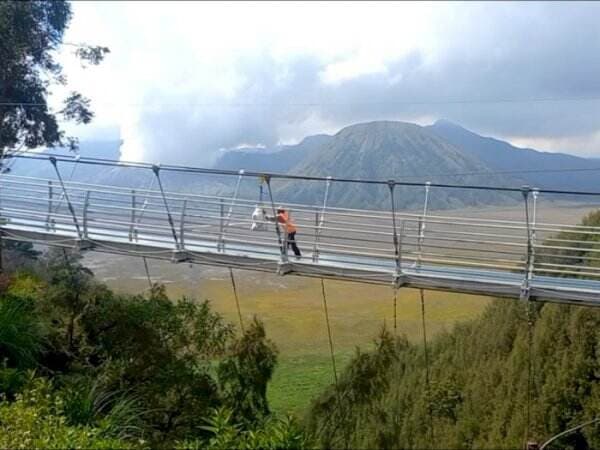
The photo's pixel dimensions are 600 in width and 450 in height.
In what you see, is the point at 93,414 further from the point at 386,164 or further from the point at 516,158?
the point at 516,158

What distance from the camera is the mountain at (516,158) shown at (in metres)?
10.7

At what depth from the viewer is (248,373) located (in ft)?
29.1

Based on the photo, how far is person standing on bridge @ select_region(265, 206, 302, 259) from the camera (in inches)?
236

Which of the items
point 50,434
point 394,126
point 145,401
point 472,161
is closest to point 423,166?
point 472,161

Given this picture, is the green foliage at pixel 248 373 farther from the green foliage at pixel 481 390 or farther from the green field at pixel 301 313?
the green foliage at pixel 481 390

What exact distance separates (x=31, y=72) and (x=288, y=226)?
6.70 m

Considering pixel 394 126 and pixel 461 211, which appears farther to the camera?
pixel 394 126

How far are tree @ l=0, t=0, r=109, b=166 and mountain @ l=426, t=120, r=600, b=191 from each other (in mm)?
7475

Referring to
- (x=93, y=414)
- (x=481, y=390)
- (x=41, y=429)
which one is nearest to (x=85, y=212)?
(x=93, y=414)

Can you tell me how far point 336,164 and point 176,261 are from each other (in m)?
11.5

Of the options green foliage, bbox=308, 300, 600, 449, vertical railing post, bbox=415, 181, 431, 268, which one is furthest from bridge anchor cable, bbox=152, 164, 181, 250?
green foliage, bbox=308, 300, 600, 449

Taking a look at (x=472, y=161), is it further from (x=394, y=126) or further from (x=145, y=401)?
(x=145, y=401)

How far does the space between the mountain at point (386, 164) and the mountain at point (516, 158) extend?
657 millimetres

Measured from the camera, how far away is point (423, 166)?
54.6 feet
